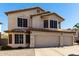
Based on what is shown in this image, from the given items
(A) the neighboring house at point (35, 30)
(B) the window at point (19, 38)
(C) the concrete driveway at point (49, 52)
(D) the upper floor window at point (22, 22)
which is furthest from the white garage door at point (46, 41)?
(D) the upper floor window at point (22, 22)

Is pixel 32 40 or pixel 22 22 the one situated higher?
pixel 22 22

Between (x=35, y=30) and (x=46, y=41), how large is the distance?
68.9 inches

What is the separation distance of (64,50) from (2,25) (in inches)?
136

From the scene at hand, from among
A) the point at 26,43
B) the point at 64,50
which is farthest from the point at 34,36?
the point at 64,50

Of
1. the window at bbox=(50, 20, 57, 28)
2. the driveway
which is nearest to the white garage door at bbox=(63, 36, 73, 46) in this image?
the driveway

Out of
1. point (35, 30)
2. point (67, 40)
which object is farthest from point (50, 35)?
point (35, 30)

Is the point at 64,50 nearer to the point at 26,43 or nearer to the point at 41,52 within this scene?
the point at 41,52

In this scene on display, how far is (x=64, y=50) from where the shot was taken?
13859mm

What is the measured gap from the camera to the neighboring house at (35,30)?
15.1 m

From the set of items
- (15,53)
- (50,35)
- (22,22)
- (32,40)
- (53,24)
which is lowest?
(15,53)

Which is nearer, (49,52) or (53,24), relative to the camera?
(49,52)

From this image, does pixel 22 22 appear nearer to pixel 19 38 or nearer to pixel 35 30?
pixel 19 38

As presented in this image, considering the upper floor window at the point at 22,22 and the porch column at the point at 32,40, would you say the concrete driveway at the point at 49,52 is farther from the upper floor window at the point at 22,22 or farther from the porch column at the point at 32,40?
the upper floor window at the point at 22,22

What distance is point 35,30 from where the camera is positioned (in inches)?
658
